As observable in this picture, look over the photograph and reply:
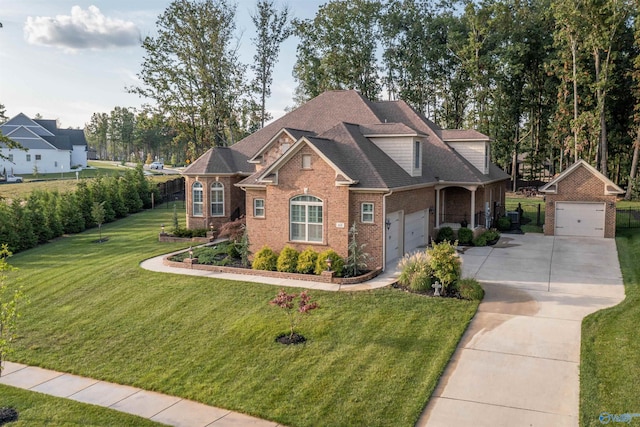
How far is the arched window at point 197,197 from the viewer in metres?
26.2

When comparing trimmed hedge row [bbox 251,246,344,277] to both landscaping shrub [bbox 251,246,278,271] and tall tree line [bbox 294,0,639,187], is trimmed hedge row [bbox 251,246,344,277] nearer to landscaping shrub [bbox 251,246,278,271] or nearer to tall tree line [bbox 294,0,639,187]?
landscaping shrub [bbox 251,246,278,271]

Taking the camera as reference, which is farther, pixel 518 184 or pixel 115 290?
pixel 518 184

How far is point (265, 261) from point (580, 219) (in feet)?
54.7

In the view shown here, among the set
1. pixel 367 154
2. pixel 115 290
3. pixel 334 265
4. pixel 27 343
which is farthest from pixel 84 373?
pixel 367 154

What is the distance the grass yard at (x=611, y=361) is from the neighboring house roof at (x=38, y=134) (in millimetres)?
64069

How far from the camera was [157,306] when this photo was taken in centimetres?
1541

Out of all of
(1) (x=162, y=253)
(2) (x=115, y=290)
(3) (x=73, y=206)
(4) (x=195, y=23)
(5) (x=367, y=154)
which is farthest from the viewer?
(4) (x=195, y=23)

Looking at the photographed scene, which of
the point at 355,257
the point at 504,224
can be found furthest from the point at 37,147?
the point at 355,257

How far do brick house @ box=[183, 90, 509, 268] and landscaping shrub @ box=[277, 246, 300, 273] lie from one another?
0.67m

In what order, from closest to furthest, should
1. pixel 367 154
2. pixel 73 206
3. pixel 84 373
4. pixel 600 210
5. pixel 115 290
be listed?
pixel 84 373
pixel 115 290
pixel 367 154
pixel 600 210
pixel 73 206

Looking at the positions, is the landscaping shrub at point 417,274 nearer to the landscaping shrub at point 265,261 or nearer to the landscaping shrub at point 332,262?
the landscaping shrub at point 332,262

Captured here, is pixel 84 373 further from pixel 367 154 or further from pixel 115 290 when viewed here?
pixel 367 154

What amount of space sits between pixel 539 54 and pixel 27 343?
156 feet

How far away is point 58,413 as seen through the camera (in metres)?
9.84
